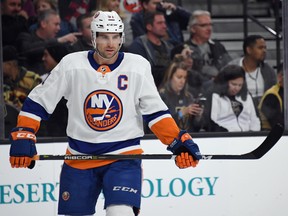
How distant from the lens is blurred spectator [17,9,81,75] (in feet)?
17.0

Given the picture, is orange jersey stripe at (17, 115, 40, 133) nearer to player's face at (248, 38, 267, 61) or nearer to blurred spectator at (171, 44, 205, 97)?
blurred spectator at (171, 44, 205, 97)

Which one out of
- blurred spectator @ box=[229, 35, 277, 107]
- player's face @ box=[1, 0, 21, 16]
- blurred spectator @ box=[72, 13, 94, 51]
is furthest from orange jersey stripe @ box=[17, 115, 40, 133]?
blurred spectator @ box=[229, 35, 277, 107]

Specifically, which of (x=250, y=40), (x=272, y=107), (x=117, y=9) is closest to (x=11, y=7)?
(x=117, y=9)

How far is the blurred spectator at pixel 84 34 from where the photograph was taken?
5.20 meters

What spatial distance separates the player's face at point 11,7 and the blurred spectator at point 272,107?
1587 millimetres

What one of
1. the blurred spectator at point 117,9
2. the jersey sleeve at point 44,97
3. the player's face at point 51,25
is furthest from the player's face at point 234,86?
the jersey sleeve at point 44,97

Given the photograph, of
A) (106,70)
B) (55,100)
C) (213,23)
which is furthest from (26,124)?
(213,23)

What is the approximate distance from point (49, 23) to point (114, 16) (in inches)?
65.3

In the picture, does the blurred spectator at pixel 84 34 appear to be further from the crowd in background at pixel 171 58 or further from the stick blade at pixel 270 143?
the stick blade at pixel 270 143

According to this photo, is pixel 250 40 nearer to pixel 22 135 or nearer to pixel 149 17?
pixel 149 17

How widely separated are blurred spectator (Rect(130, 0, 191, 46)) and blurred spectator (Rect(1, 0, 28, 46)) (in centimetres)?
69

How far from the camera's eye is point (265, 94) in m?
5.25

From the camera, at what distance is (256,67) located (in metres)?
5.38

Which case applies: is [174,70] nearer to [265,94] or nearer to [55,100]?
[265,94]
